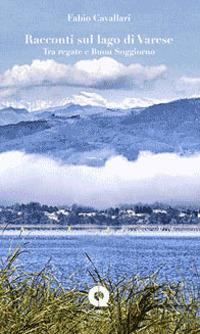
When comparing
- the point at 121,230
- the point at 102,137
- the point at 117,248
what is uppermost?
the point at 102,137

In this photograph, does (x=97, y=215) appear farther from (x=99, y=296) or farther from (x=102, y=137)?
(x=99, y=296)

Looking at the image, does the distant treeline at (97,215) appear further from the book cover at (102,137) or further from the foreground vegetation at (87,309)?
the foreground vegetation at (87,309)

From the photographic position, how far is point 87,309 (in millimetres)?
4352

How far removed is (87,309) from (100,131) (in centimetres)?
3476

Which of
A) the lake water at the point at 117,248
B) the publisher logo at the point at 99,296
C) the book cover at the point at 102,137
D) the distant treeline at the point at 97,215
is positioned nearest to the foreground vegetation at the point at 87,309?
the publisher logo at the point at 99,296

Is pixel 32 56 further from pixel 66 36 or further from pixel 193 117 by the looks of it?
pixel 66 36

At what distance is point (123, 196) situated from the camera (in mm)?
37250

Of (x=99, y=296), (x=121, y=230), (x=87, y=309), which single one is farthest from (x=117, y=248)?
(x=99, y=296)

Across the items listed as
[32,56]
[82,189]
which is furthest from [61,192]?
[32,56]

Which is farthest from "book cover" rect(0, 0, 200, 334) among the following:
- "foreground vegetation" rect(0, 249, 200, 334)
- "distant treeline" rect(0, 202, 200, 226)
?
"foreground vegetation" rect(0, 249, 200, 334)

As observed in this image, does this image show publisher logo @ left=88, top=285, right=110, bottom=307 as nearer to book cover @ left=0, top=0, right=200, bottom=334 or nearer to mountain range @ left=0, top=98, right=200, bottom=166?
book cover @ left=0, top=0, right=200, bottom=334

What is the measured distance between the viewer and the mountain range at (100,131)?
1328 inches

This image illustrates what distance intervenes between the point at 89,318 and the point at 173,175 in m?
37.0

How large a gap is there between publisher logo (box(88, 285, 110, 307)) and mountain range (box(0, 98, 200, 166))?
86.5ft
